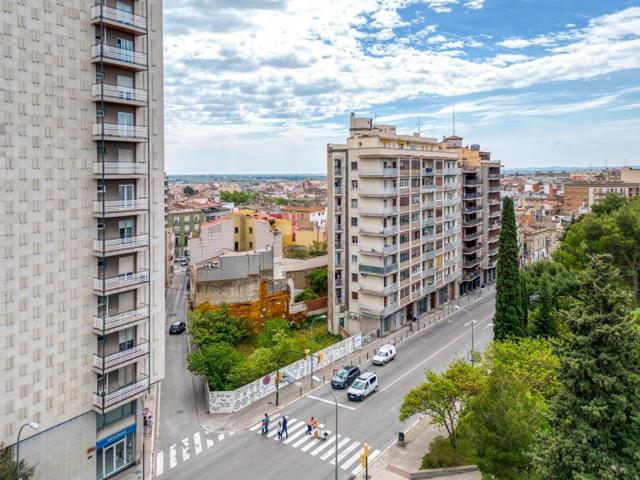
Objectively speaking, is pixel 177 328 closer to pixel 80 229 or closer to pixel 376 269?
pixel 376 269

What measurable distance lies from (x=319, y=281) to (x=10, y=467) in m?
44.4

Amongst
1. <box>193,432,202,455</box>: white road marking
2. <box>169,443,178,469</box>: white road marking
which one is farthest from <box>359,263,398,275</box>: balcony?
<box>169,443,178,469</box>: white road marking

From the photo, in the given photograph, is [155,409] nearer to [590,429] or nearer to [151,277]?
[151,277]

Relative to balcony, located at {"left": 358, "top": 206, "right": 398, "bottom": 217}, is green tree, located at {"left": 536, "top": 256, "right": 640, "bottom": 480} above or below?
below

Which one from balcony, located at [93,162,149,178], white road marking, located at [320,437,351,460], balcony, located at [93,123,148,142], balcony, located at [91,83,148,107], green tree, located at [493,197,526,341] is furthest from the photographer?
green tree, located at [493,197,526,341]

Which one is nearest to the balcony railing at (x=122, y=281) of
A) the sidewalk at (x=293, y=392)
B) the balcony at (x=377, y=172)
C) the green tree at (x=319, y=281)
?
the sidewalk at (x=293, y=392)

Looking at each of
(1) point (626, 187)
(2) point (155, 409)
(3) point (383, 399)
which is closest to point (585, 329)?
(3) point (383, 399)

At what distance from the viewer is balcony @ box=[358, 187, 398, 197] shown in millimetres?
52625

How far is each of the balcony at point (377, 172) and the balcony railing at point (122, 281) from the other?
30.0m

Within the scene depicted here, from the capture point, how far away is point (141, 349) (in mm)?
28328

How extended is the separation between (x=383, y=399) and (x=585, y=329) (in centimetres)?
2157

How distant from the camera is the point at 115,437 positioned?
2812 cm

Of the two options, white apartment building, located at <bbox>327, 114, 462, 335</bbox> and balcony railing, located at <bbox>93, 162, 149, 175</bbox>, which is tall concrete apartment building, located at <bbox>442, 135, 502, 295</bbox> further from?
balcony railing, located at <bbox>93, 162, 149, 175</bbox>

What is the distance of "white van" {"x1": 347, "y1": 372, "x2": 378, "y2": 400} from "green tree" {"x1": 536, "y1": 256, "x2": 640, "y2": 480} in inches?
774
